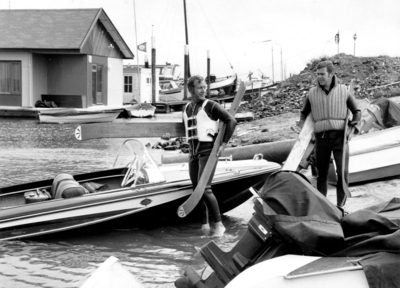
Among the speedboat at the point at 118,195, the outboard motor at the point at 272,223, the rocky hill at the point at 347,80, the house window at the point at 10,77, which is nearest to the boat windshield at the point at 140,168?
the speedboat at the point at 118,195

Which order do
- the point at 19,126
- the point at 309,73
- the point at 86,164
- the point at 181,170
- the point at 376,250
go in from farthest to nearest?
the point at 309,73, the point at 19,126, the point at 86,164, the point at 181,170, the point at 376,250

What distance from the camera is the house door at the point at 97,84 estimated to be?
107 feet

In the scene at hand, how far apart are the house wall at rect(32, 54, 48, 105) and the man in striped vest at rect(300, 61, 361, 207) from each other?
82.4 feet

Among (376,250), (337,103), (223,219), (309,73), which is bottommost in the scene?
(223,219)

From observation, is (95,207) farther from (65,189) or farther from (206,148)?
(206,148)

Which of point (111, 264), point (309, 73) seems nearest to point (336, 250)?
point (111, 264)

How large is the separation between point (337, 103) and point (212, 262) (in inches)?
146

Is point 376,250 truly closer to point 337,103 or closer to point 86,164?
point 337,103

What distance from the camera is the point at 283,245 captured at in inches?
133

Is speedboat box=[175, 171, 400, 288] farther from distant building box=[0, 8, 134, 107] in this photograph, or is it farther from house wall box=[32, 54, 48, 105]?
house wall box=[32, 54, 48, 105]

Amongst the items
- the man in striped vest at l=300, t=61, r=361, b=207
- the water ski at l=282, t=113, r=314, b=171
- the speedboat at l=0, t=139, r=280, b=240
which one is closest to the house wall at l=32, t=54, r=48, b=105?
the speedboat at l=0, t=139, r=280, b=240

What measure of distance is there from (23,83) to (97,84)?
4.62 metres

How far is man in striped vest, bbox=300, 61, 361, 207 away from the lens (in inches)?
266

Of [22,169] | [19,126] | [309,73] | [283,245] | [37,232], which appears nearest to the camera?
[283,245]
